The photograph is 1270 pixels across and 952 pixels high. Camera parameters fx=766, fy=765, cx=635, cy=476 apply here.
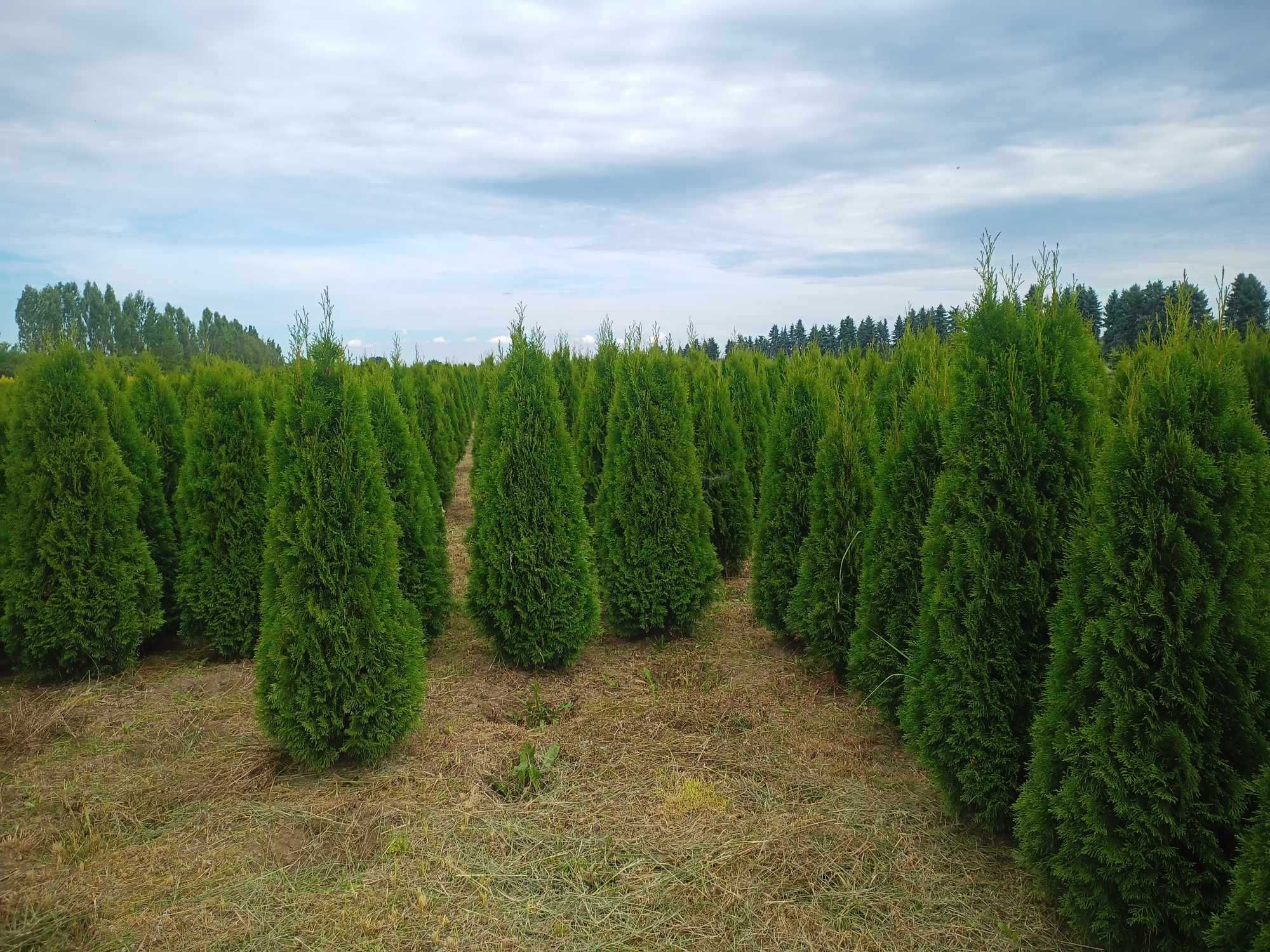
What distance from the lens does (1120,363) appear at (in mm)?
4883

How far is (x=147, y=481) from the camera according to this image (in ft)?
23.3

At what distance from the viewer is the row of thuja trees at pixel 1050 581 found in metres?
2.87

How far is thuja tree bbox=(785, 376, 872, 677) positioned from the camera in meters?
6.14

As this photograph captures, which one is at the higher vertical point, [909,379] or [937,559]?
[909,379]

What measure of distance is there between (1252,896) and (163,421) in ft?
29.0

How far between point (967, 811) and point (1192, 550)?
2041 mm

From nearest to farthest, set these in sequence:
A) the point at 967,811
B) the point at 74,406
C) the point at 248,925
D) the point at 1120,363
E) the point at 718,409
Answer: the point at 248,925
the point at 967,811
the point at 1120,363
the point at 74,406
the point at 718,409

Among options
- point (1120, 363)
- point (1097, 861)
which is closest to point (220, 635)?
point (1097, 861)

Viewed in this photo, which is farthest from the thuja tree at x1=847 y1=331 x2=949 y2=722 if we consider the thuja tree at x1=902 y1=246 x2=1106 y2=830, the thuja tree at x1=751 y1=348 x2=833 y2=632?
the thuja tree at x1=751 y1=348 x2=833 y2=632

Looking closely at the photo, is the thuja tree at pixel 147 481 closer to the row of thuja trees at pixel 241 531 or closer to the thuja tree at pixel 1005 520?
the row of thuja trees at pixel 241 531

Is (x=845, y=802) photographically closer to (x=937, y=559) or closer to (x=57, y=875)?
(x=937, y=559)

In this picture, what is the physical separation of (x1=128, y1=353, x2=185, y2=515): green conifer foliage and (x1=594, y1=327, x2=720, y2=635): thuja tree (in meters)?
4.35

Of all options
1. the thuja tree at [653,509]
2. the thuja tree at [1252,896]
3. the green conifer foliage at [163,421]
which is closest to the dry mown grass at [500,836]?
the thuja tree at [1252,896]

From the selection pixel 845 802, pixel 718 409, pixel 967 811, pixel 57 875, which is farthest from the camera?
pixel 718 409
